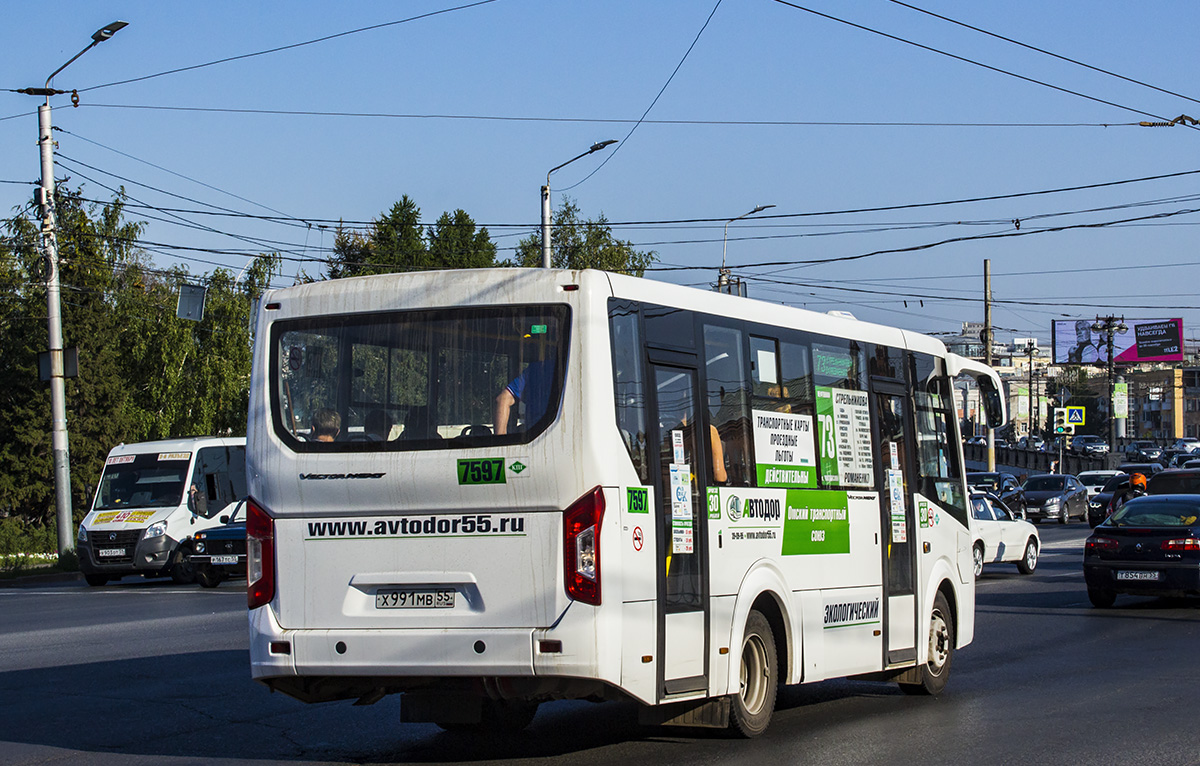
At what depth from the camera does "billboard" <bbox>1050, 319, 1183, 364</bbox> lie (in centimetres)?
9125

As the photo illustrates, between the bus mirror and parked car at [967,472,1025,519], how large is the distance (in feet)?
82.4

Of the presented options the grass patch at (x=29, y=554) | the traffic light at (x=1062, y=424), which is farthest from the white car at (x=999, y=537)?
the traffic light at (x=1062, y=424)

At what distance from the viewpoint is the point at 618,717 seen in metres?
9.80

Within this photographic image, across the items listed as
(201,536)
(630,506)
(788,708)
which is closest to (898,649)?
(788,708)

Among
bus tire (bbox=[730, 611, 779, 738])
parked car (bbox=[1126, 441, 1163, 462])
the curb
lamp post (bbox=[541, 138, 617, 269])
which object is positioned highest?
lamp post (bbox=[541, 138, 617, 269])

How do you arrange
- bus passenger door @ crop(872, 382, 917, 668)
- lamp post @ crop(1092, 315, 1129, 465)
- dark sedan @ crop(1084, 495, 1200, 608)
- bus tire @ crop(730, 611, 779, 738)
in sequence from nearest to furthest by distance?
bus tire @ crop(730, 611, 779, 738) → bus passenger door @ crop(872, 382, 917, 668) → dark sedan @ crop(1084, 495, 1200, 608) → lamp post @ crop(1092, 315, 1129, 465)

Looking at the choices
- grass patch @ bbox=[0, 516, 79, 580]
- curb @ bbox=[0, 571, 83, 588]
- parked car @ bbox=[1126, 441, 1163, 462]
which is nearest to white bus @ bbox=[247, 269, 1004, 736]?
grass patch @ bbox=[0, 516, 79, 580]

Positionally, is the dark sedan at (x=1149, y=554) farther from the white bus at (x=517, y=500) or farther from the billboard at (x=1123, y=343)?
the billboard at (x=1123, y=343)

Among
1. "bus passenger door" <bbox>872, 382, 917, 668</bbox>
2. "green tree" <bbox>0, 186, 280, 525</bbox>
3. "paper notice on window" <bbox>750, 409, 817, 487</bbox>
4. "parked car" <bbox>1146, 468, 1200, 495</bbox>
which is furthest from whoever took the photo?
"green tree" <bbox>0, 186, 280, 525</bbox>

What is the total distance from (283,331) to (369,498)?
1.25m

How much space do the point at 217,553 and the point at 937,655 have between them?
16.4 meters

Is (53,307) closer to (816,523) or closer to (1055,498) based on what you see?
(816,523)

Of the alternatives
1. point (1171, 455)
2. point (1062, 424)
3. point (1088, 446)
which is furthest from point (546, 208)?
point (1088, 446)

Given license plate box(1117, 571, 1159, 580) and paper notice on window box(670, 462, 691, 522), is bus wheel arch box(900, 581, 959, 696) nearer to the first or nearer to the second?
paper notice on window box(670, 462, 691, 522)
